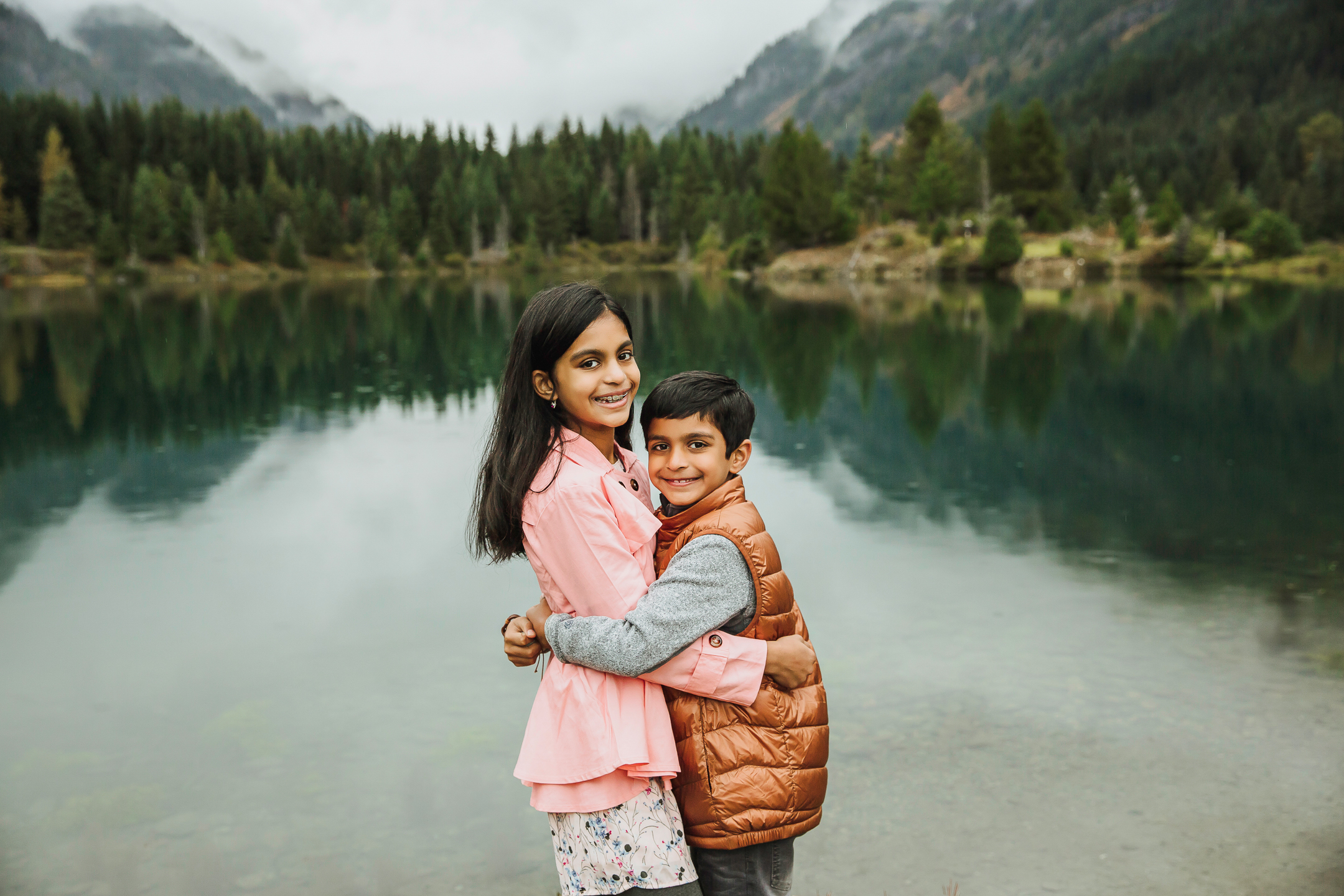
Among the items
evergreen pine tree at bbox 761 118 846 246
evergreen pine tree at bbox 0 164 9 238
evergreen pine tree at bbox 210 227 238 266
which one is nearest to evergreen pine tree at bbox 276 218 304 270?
evergreen pine tree at bbox 210 227 238 266

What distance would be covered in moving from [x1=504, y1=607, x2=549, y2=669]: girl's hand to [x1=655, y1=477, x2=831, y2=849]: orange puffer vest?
0.43 m

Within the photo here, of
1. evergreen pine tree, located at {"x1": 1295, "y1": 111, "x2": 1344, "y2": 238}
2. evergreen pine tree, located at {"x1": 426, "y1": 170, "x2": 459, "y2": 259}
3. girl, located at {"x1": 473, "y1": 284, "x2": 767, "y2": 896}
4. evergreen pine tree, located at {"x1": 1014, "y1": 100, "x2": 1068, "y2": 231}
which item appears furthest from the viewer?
evergreen pine tree, located at {"x1": 426, "y1": 170, "x2": 459, "y2": 259}

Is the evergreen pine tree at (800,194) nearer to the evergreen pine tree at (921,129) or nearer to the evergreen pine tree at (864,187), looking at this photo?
the evergreen pine tree at (864,187)

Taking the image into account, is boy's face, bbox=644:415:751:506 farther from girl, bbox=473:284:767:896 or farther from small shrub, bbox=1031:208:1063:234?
small shrub, bbox=1031:208:1063:234

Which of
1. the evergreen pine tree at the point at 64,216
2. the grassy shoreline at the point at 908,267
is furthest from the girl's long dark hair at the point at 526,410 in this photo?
the evergreen pine tree at the point at 64,216

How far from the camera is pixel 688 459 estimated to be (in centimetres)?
279

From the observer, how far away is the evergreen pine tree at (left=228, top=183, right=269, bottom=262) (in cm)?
9831

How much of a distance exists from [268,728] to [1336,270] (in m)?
76.0

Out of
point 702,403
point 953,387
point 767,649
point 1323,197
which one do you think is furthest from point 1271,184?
point 767,649

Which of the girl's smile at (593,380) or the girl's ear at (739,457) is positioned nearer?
the girl's smile at (593,380)

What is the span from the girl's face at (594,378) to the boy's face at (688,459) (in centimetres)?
14

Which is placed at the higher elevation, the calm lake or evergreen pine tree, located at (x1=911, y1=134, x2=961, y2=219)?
evergreen pine tree, located at (x1=911, y1=134, x2=961, y2=219)

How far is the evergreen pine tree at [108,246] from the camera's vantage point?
86062 millimetres

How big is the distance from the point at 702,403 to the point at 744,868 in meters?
1.28
